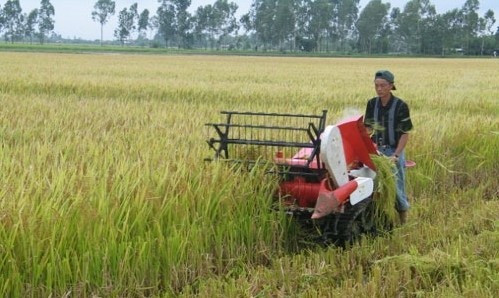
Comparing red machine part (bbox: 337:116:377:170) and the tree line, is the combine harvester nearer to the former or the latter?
red machine part (bbox: 337:116:377:170)

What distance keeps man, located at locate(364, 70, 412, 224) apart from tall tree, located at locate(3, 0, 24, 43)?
14405 cm

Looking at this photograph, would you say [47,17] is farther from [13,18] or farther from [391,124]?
[391,124]

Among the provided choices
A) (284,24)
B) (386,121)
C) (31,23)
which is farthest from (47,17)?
(386,121)

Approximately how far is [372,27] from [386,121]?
116051 mm

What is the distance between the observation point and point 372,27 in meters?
117

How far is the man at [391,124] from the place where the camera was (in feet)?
17.4

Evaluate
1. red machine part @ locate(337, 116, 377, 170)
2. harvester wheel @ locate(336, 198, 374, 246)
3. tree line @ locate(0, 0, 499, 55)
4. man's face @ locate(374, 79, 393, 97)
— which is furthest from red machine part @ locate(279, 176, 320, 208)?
tree line @ locate(0, 0, 499, 55)

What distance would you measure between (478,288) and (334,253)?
1102 millimetres

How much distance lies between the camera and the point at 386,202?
5.25 meters

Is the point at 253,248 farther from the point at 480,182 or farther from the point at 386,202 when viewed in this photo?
the point at 480,182

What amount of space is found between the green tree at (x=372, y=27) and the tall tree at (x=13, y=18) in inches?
2940

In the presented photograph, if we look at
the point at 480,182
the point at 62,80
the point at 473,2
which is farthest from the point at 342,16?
the point at 480,182

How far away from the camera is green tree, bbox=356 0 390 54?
382 feet

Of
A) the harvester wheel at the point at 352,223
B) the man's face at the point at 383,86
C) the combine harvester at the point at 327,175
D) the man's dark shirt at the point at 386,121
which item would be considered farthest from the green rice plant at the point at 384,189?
the man's face at the point at 383,86
